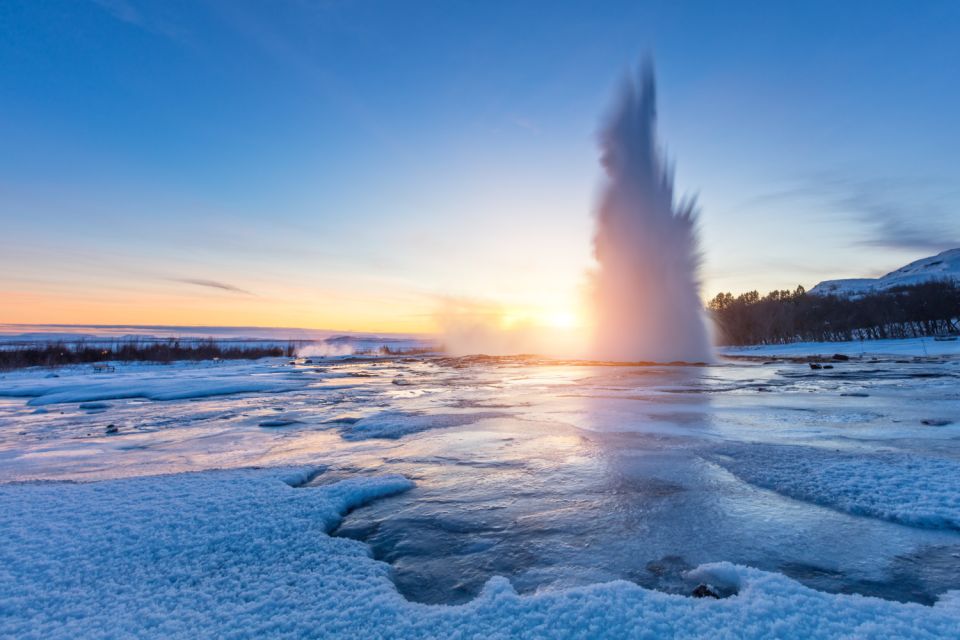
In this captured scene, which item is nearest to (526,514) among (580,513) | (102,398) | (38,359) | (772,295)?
(580,513)

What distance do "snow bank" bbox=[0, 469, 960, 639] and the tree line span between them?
7711 centimetres

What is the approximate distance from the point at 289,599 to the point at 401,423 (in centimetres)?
619

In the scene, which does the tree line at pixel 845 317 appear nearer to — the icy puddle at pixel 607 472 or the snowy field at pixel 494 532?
the icy puddle at pixel 607 472

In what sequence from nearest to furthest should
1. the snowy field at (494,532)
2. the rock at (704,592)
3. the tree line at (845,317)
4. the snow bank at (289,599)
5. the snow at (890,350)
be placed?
the snow bank at (289,599), the snowy field at (494,532), the rock at (704,592), the snow at (890,350), the tree line at (845,317)

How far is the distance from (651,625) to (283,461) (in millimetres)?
5216

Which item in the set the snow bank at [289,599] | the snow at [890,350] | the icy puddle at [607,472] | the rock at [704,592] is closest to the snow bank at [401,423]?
the icy puddle at [607,472]

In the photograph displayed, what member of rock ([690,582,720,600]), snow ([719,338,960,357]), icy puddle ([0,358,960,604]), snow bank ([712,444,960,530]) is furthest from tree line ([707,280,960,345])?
rock ([690,582,720,600])

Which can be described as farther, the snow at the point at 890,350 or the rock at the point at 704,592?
the snow at the point at 890,350

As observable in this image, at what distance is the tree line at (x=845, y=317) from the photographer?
212ft

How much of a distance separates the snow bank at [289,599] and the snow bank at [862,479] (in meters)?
1.58

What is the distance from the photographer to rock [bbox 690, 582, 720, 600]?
2.50 meters

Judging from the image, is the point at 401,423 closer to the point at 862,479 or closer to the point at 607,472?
the point at 607,472

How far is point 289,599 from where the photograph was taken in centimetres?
253

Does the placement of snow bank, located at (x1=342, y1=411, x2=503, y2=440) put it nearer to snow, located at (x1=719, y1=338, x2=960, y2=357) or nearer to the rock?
the rock
